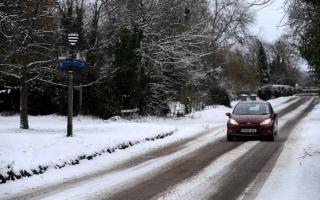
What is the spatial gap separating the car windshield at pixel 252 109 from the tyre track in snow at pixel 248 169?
2.31m

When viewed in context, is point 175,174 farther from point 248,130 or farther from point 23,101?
point 23,101

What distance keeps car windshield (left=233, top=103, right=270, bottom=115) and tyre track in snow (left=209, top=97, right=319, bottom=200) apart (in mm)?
2306

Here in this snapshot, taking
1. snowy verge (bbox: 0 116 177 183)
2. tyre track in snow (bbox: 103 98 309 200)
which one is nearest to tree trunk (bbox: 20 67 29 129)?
snowy verge (bbox: 0 116 177 183)

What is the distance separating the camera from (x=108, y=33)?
32844 millimetres

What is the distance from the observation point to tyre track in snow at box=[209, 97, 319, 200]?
392 inches

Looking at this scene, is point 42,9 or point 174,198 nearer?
point 174,198

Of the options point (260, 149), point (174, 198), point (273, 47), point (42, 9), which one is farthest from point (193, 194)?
point (273, 47)

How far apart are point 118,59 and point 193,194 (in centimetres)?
2254

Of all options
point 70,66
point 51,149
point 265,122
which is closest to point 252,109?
point 265,122

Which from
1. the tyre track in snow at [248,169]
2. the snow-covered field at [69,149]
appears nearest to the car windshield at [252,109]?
the tyre track in snow at [248,169]

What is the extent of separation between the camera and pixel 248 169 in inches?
507

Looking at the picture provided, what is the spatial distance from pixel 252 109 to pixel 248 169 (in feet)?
30.2

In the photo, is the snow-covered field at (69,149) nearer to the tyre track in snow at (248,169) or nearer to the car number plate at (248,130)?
the car number plate at (248,130)

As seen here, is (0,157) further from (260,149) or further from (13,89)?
(13,89)
